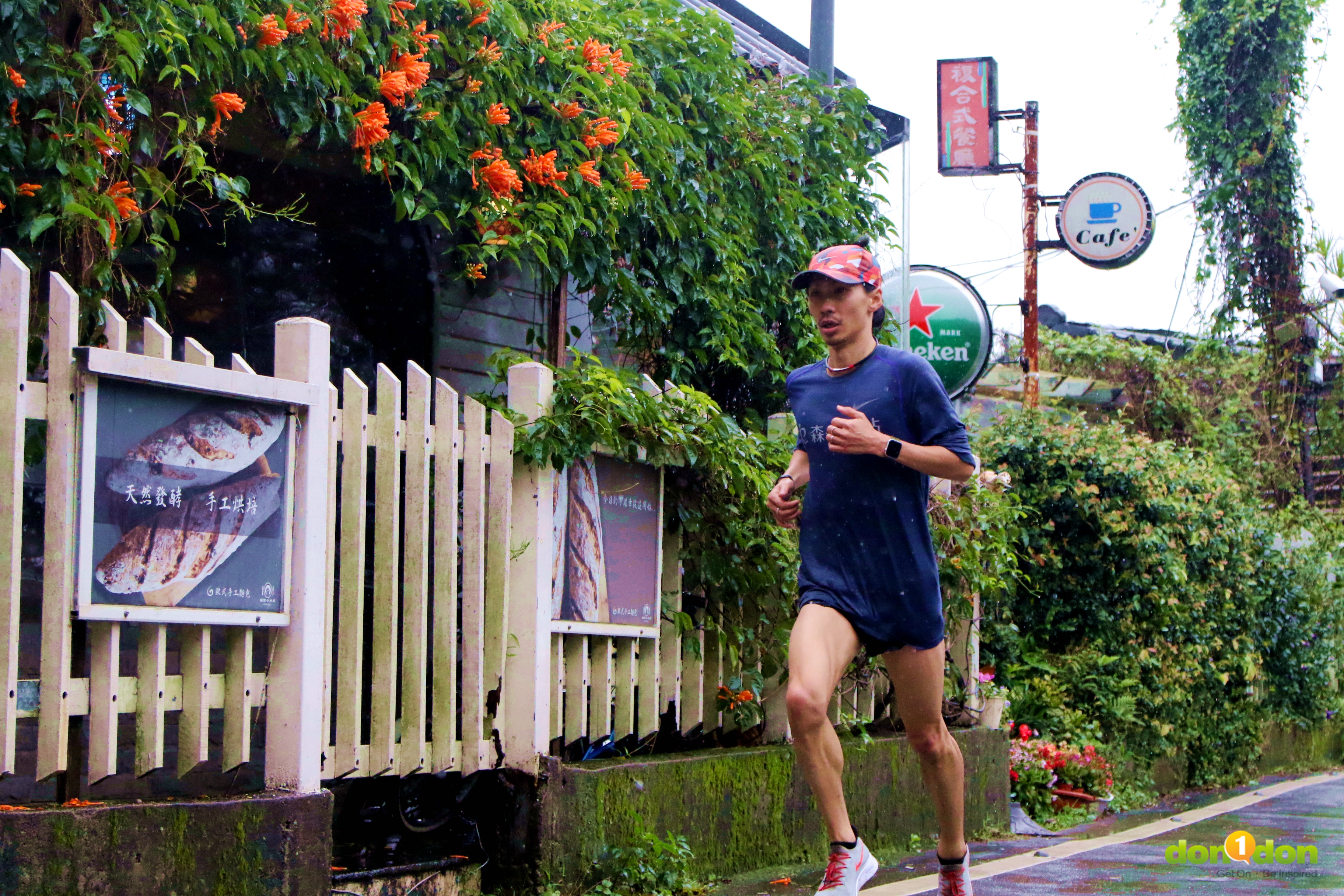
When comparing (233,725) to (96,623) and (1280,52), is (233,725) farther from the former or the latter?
(1280,52)

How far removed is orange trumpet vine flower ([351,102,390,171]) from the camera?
19.6 ft

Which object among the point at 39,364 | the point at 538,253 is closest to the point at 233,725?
the point at 39,364

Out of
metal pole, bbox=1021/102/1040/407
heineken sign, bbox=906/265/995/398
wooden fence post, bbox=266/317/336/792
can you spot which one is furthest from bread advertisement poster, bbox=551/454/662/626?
metal pole, bbox=1021/102/1040/407

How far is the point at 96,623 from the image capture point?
160 inches

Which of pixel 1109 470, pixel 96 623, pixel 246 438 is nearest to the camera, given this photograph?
pixel 96 623

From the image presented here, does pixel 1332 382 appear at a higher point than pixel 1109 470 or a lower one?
higher

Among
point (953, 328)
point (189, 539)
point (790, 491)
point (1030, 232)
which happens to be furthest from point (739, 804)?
point (1030, 232)

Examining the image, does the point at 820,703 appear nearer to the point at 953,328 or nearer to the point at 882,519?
the point at 882,519

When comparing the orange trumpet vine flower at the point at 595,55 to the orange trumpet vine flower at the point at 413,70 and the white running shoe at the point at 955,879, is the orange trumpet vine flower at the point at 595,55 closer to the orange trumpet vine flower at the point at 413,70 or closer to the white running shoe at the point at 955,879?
the orange trumpet vine flower at the point at 413,70

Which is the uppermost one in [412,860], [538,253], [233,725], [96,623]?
[538,253]

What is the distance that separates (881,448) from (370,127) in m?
2.85

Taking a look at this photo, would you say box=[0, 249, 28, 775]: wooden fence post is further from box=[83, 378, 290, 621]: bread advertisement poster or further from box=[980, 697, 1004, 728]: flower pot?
box=[980, 697, 1004, 728]: flower pot

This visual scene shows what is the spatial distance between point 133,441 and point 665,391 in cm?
264

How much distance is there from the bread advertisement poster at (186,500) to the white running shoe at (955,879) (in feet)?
7.61
